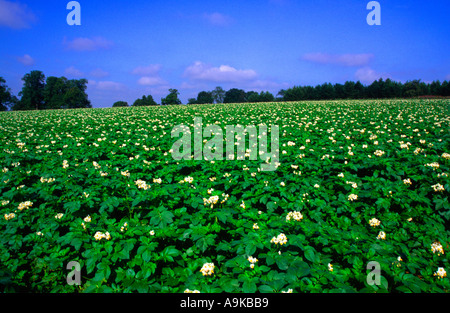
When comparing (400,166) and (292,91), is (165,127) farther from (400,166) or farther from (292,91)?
(292,91)

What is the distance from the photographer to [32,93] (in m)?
82.9

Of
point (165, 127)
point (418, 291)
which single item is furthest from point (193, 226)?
point (165, 127)

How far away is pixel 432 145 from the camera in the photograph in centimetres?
718

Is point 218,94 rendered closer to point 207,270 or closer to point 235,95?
point 235,95

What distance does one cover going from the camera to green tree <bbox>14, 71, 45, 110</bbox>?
82.0m

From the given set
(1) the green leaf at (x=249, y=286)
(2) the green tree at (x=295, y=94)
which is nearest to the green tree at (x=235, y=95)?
(2) the green tree at (x=295, y=94)

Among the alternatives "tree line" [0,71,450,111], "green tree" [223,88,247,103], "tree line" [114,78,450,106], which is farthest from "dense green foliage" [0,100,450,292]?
"green tree" [223,88,247,103]

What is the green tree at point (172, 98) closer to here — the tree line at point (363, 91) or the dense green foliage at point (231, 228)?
the tree line at point (363, 91)

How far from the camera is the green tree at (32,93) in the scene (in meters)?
82.0

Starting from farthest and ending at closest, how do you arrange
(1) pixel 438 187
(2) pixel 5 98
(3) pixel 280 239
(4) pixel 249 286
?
(2) pixel 5 98 → (1) pixel 438 187 → (3) pixel 280 239 → (4) pixel 249 286

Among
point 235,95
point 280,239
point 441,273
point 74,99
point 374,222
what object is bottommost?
point 441,273

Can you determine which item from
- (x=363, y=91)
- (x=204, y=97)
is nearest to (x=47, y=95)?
(x=204, y=97)

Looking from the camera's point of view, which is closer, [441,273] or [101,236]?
[441,273]

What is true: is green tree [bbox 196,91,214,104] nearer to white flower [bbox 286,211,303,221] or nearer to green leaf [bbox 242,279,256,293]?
Answer: white flower [bbox 286,211,303,221]
